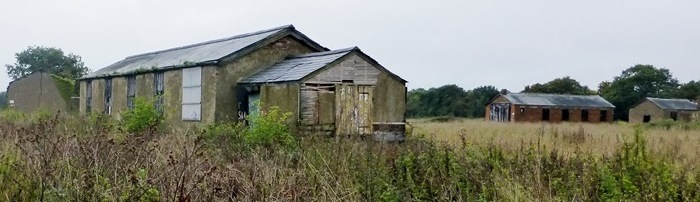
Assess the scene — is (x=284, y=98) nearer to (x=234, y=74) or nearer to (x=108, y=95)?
(x=234, y=74)

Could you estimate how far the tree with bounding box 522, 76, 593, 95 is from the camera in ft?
241

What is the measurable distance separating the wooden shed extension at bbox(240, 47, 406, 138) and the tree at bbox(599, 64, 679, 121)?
198 ft

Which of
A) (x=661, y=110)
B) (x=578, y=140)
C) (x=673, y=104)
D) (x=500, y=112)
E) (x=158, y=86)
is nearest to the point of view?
(x=578, y=140)

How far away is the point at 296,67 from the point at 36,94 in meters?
23.8

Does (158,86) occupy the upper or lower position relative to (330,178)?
upper

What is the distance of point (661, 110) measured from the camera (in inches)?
2426

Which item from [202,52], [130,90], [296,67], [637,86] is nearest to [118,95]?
[130,90]

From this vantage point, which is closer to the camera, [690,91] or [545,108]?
[545,108]

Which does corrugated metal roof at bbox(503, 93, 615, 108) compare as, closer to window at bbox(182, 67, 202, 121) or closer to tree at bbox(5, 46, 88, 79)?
window at bbox(182, 67, 202, 121)

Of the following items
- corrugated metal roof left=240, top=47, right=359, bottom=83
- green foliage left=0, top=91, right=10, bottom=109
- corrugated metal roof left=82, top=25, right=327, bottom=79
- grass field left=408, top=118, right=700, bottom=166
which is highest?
corrugated metal roof left=82, top=25, right=327, bottom=79

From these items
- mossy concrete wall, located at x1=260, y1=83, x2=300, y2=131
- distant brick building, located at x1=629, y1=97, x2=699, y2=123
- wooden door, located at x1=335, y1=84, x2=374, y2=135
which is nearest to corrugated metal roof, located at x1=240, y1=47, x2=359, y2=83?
mossy concrete wall, located at x1=260, y1=83, x2=300, y2=131

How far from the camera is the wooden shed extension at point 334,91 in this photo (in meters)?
17.4

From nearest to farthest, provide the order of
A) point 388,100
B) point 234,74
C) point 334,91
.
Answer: point 334,91
point 234,74
point 388,100

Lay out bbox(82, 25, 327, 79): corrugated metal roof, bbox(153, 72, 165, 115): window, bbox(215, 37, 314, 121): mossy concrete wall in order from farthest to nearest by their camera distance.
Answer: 1. bbox(153, 72, 165, 115): window
2. bbox(82, 25, 327, 79): corrugated metal roof
3. bbox(215, 37, 314, 121): mossy concrete wall
